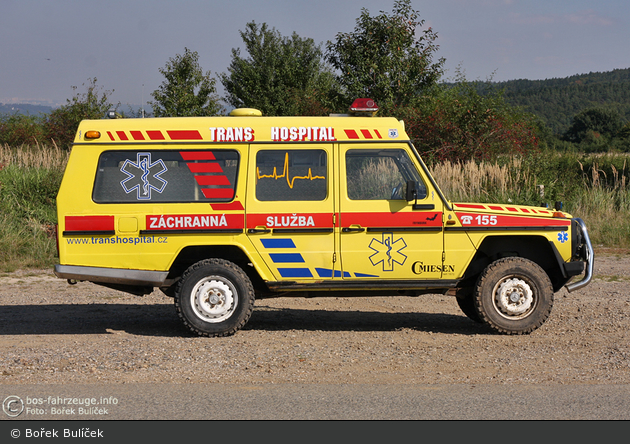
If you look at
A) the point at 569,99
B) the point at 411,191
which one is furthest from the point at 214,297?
the point at 569,99

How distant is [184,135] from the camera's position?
6730 millimetres

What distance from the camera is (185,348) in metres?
6.31

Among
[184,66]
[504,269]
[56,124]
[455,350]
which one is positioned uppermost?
[184,66]

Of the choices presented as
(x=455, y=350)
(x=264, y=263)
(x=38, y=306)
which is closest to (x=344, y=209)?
(x=264, y=263)

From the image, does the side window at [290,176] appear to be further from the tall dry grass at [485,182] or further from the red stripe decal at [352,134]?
the tall dry grass at [485,182]

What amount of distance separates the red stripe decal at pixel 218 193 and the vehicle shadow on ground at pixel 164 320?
1598 mm

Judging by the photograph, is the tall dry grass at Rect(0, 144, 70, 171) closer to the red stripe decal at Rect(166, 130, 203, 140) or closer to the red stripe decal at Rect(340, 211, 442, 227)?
the red stripe decal at Rect(166, 130, 203, 140)

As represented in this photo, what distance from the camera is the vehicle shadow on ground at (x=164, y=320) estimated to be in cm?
732

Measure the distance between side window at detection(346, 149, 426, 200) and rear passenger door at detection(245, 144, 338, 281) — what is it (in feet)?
0.79

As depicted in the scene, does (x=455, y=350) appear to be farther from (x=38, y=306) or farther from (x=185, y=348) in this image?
Answer: (x=38, y=306)

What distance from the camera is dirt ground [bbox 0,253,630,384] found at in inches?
214

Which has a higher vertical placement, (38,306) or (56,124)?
(56,124)

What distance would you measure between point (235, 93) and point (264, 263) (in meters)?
32.1

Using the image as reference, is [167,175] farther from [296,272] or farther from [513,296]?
[513,296]
